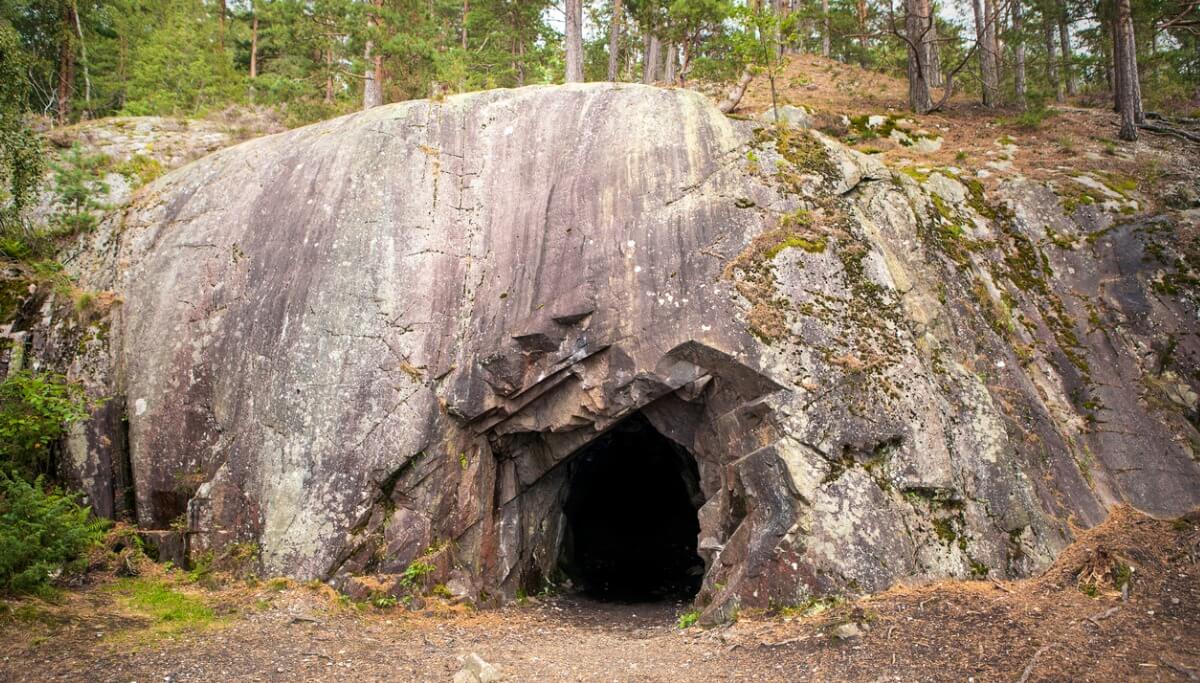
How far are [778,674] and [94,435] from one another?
9.73 meters

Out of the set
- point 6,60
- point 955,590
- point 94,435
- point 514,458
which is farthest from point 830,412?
point 6,60

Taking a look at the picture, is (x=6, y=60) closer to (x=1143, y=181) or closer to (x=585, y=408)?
(x=585, y=408)

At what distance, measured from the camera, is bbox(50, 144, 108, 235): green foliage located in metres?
11.7

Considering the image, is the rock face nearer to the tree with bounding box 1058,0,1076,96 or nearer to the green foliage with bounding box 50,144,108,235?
the green foliage with bounding box 50,144,108,235

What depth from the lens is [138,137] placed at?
1403cm

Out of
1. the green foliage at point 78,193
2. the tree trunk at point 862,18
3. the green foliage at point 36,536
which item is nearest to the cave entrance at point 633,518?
the green foliage at point 36,536

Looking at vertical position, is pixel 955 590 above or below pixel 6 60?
below

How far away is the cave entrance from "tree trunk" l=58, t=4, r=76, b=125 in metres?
16.2

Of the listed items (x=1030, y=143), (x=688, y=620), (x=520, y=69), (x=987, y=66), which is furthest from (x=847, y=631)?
(x=520, y=69)

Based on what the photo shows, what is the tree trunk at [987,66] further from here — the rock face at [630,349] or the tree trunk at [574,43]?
the tree trunk at [574,43]

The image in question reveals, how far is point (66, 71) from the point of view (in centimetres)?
1788

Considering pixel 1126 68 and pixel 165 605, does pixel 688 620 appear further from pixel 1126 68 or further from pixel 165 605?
pixel 1126 68

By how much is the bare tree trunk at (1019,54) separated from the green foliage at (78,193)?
66.5 ft

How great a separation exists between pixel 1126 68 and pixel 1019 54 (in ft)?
25.2
